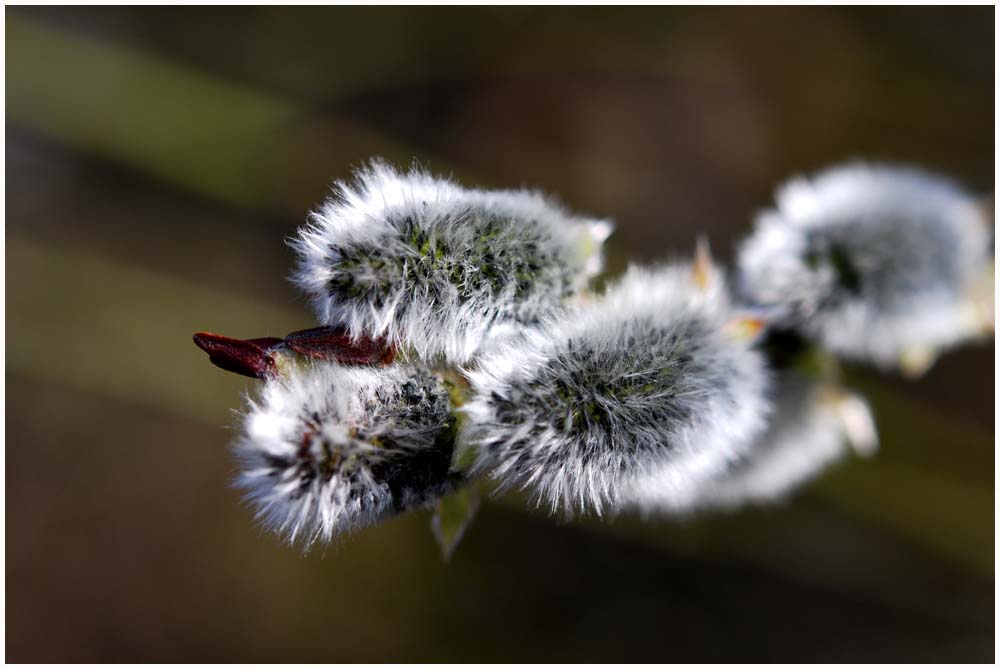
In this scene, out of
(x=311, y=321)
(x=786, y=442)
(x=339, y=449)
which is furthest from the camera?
(x=311, y=321)

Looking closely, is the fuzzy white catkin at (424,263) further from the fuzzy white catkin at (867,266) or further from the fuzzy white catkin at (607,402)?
the fuzzy white catkin at (867,266)

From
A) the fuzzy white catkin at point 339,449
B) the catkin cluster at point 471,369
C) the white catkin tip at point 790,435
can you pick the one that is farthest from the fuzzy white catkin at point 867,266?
the fuzzy white catkin at point 339,449

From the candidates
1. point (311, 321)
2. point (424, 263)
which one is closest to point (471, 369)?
point (424, 263)

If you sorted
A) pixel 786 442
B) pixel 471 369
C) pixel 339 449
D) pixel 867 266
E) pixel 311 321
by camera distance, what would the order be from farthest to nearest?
1. pixel 311 321
2. pixel 786 442
3. pixel 867 266
4. pixel 471 369
5. pixel 339 449

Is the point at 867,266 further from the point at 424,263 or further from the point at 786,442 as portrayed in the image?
the point at 424,263

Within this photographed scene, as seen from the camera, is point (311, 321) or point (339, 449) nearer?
point (339, 449)

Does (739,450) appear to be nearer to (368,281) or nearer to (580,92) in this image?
(368,281)
